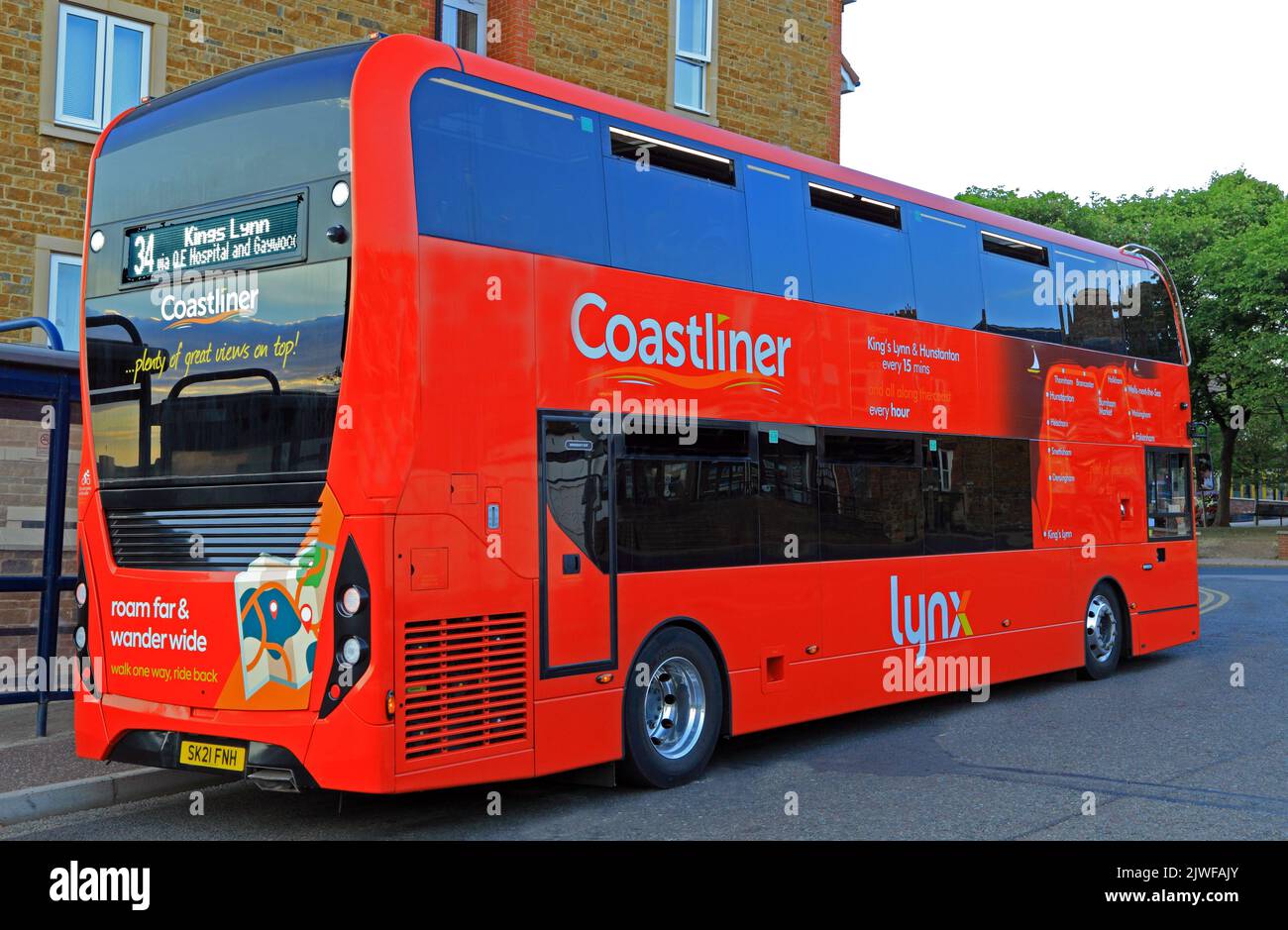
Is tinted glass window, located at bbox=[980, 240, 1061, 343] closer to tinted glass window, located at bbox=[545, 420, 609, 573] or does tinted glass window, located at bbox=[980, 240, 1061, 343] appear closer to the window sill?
tinted glass window, located at bbox=[545, 420, 609, 573]

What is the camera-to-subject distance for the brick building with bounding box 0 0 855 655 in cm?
1291

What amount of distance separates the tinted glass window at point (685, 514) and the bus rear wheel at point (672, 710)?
1.68 ft

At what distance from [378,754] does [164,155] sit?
11.7 ft

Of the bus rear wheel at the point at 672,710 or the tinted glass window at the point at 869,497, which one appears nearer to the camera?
the bus rear wheel at the point at 672,710

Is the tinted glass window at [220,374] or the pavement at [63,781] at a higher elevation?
the tinted glass window at [220,374]

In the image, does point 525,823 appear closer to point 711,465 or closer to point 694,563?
point 694,563

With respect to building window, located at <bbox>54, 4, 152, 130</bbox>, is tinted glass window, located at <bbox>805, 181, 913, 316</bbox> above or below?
below

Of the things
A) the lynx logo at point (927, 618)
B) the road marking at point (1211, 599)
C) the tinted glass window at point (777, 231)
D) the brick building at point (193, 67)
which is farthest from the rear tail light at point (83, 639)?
the road marking at point (1211, 599)

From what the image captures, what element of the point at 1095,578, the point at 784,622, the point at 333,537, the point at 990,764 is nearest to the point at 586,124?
the point at 333,537

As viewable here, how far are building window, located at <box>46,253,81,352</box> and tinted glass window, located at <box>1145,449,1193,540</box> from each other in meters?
11.5

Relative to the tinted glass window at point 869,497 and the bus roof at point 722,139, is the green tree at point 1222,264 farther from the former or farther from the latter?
the tinted glass window at point 869,497

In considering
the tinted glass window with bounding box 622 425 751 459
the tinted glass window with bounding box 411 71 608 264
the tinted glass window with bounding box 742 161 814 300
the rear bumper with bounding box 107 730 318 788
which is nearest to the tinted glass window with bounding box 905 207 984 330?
the tinted glass window with bounding box 742 161 814 300

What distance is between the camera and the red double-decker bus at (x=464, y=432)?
6.56 metres

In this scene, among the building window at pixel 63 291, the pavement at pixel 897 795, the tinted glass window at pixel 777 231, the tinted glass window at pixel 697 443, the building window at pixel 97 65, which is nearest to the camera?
the pavement at pixel 897 795
